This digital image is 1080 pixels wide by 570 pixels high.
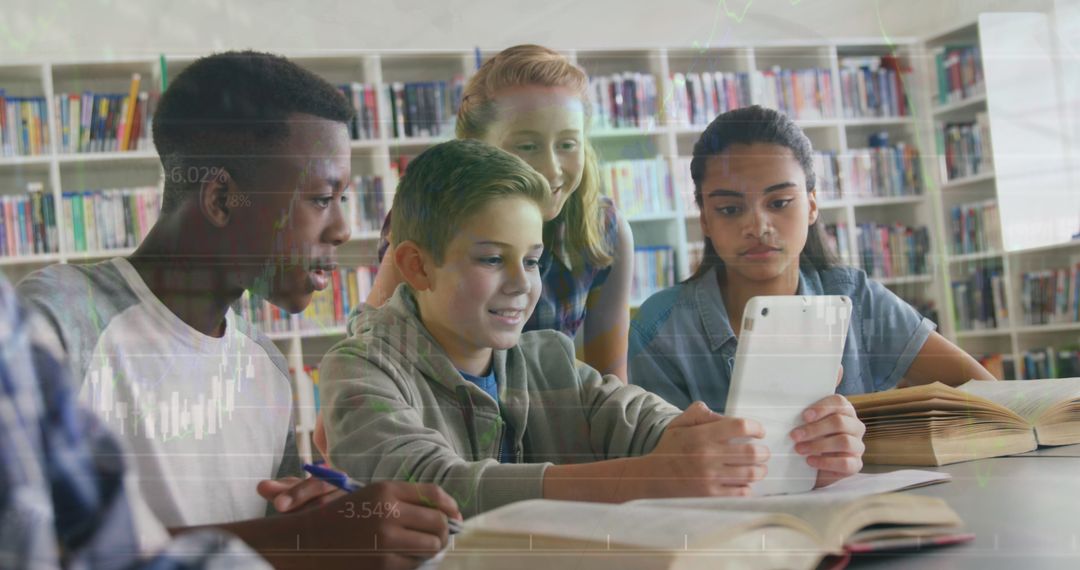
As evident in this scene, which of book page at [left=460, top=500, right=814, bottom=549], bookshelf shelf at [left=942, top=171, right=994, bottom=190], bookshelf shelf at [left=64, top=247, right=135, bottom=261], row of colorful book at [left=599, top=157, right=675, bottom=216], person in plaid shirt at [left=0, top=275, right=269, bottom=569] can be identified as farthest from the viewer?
bookshelf shelf at [left=942, top=171, right=994, bottom=190]

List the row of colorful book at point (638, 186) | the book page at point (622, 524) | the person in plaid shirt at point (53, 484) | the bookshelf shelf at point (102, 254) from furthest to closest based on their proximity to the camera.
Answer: the row of colorful book at point (638, 186) < the bookshelf shelf at point (102, 254) < the book page at point (622, 524) < the person in plaid shirt at point (53, 484)

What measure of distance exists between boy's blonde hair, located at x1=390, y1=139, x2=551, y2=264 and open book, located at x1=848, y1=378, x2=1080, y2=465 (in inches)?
17.6

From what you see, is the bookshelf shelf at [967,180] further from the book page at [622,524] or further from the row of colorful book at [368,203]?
the row of colorful book at [368,203]

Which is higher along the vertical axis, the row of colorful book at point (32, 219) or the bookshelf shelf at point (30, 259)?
the row of colorful book at point (32, 219)

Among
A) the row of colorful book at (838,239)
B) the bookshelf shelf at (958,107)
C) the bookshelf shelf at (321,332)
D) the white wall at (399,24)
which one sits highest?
the white wall at (399,24)

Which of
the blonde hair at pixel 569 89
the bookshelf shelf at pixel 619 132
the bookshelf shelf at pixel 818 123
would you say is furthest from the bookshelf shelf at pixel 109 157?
the bookshelf shelf at pixel 818 123

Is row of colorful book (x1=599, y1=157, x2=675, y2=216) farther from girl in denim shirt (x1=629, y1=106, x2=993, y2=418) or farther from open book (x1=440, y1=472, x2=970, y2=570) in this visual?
open book (x1=440, y1=472, x2=970, y2=570)

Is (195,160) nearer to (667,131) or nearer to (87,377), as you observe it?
(87,377)

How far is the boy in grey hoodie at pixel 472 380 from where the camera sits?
2.70ft

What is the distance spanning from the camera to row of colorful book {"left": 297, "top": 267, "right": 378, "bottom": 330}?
2.73 ft

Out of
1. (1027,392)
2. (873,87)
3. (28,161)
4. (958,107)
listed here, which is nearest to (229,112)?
(28,161)

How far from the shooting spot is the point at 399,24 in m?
0.88

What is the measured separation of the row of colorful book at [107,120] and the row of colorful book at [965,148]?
835 millimetres

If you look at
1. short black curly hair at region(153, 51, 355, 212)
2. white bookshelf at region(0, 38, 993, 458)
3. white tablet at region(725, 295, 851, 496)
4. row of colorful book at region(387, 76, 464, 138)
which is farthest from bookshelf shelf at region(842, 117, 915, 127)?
short black curly hair at region(153, 51, 355, 212)
